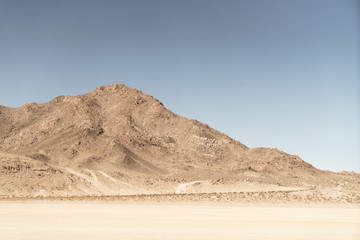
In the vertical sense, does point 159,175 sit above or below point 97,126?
below

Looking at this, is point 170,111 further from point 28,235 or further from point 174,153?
point 28,235

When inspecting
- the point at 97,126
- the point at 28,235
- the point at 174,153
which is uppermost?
the point at 97,126

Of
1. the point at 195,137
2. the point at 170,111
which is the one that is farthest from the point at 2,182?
the point at 170,111

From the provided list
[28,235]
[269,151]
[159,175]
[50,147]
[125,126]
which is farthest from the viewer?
[269,151]

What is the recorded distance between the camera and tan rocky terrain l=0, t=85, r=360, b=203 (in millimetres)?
54275

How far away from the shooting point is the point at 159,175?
71.2 meters

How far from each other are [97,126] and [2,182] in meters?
47.4

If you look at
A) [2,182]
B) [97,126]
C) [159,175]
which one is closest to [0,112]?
[97,126]

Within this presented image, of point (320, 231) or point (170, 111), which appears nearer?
point (320, 231)

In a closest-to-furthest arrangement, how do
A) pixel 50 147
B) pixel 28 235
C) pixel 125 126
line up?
pixel 28 235
pixel 50 147
pixel 125 126

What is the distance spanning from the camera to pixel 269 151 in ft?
346

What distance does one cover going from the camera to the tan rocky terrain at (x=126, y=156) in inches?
2137

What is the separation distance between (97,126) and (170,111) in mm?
21601

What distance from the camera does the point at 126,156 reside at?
76.9 meters
